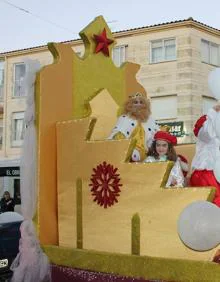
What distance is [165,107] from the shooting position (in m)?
18.4

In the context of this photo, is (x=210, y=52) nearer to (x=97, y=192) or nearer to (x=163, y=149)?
(x=163, y=149)

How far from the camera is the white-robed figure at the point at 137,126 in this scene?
3914mm

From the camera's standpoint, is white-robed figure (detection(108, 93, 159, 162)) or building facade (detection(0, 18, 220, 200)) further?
building facade (detection(0, 18, 220, 200))

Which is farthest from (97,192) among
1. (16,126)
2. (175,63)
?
(16,126)

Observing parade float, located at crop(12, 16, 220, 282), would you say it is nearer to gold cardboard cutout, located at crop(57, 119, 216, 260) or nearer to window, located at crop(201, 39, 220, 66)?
gold cardboard cutout, located at crop(57, 119, 216, 260)

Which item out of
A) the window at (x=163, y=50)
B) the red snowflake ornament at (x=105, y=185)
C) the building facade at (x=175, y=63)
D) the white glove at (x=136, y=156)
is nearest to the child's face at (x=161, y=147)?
the white glove at (x=136, y=156)

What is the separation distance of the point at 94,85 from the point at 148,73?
14874 millimetres

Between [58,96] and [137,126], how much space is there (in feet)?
2.34

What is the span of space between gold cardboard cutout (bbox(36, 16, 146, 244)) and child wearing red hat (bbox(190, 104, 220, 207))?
3.67 feet

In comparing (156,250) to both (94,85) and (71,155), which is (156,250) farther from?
(94,85)

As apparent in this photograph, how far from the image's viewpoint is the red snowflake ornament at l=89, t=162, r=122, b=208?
11.7 ft

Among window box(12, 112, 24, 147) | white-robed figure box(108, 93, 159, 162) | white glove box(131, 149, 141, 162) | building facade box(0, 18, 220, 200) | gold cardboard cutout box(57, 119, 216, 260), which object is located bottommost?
gold cardboard cutout box(57, 119, 216, 260)

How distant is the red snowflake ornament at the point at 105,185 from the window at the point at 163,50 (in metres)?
15.4

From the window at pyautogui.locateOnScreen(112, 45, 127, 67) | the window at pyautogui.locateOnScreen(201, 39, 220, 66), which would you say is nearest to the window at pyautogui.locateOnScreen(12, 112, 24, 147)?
the window at pyautogui.locateOnScreen(112, 45, 127, 67)
